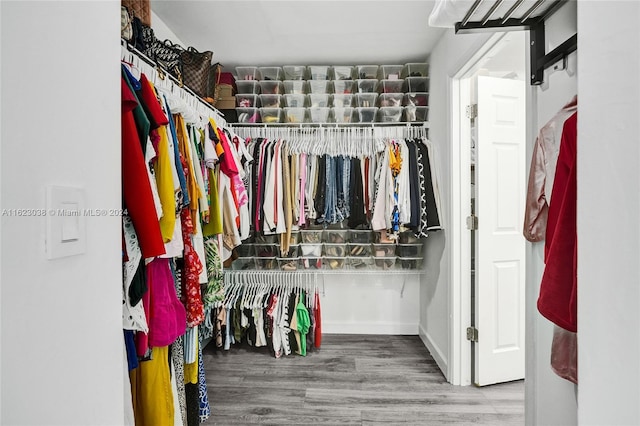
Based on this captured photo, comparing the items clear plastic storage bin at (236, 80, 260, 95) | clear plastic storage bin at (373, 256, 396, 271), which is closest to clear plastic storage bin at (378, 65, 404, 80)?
clear plastic storage bin at (236, 80, 260, 95)

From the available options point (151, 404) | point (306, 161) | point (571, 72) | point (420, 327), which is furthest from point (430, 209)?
point (151, 404)

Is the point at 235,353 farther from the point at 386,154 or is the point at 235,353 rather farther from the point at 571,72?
the point at 571,72

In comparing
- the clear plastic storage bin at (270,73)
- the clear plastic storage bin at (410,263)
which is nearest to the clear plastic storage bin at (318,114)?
the clear plastic storage bin at (270,73)

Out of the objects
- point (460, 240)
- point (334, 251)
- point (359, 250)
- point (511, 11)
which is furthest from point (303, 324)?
point (511, 11)

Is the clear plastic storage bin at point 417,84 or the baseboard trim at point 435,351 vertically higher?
the clear plastic storage bin at point 417,84

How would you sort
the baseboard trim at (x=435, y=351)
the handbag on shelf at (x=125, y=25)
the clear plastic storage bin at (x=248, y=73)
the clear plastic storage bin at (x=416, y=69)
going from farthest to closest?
1. the clear plastic storage bin at (x=248, y=73)
2. the clear plastic storage bin at (x=416, y=69)
3. the baseboard trim at (x=435, y=351)
4. the handbag on shelf at (x=125, y=25)

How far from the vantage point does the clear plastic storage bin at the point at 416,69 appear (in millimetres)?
2939

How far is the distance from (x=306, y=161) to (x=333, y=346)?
1.55 meters

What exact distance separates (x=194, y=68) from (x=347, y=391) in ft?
7.40

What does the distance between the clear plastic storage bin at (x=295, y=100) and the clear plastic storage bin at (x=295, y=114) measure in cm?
5

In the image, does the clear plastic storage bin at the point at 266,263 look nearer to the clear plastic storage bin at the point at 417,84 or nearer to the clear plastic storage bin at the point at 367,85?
the clear plastic storage bin at the point at 367,85

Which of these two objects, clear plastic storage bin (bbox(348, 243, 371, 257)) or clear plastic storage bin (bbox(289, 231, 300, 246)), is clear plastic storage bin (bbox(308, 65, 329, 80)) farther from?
→ clear plastic storage bin (bbox(348, 243, 371, 257))

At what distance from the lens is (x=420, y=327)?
3.22 metres
